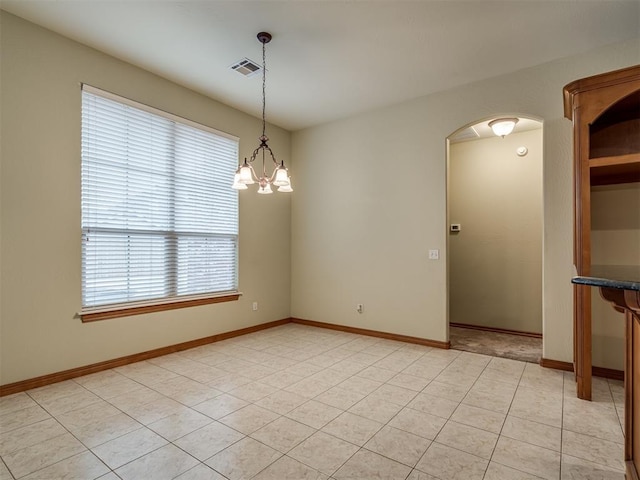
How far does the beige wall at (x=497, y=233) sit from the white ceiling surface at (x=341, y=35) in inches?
67.7

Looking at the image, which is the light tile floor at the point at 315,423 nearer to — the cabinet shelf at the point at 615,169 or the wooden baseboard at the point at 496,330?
the wooden baseboard at the point at 496,330

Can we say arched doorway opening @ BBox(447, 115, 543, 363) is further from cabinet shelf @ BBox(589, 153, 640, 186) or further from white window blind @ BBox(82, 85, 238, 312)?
white window blind @ BBox(82, 85, 238, 312)

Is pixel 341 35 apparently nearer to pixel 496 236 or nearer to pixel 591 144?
pixel 591 144

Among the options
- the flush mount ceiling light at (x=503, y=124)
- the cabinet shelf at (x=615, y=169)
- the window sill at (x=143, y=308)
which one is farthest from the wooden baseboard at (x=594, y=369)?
the window sill at (x=143, y=308)

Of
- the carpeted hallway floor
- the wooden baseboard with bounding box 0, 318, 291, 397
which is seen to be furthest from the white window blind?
the carpeted hallway floor

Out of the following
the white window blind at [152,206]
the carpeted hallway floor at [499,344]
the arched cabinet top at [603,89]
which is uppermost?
the arched cabinet top at [603,89]

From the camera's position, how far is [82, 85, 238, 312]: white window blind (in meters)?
3.31

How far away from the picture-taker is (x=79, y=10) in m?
2.74

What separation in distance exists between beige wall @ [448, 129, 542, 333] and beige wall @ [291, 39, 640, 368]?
150cm

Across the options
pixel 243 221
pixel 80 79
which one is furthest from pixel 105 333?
pixel 80 79

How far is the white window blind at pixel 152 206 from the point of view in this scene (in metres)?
3.31

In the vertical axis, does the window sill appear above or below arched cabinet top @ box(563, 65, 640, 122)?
below

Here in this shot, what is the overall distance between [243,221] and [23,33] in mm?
2825

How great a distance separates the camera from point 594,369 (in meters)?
3.23
